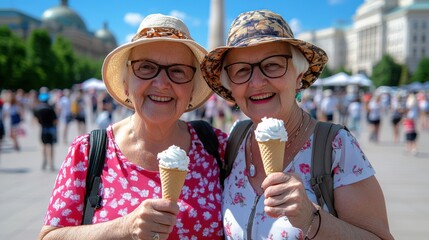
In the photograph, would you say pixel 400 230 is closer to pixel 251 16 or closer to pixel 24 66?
pixel 251 16

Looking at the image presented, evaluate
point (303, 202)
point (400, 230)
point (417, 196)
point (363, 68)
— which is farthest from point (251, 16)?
point (363, 68)

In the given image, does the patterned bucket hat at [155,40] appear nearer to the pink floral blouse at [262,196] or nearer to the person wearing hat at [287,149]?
the person wearing hat at [287,149]

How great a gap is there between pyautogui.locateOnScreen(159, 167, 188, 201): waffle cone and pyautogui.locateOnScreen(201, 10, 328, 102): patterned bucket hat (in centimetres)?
72

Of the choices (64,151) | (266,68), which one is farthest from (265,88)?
(64,151)

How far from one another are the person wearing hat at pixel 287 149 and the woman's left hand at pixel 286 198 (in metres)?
0.01

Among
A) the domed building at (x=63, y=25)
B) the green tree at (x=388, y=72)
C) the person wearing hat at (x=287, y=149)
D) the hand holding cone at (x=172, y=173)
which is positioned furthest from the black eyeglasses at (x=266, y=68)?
the domed building at (x=63, y=25)

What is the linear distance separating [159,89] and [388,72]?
312 ft

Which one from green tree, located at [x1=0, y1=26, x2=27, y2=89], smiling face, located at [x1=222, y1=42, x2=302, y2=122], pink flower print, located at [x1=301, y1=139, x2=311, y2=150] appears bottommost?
pink flower print, located at [x1=301, y1=139, x2=311, y2=150]

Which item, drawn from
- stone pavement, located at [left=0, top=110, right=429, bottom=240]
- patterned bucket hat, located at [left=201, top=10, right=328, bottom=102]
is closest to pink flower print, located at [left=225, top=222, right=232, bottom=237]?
patterned bucket hat, located at [left=201, top=10, right=328, bottom=102]

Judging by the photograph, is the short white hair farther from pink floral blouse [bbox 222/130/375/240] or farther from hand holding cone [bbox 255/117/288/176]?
hand holding cone [bbox 255/117/288/176]

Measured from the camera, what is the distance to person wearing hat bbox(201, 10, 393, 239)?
2088 millimetres

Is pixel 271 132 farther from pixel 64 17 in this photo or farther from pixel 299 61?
pixel 64 17

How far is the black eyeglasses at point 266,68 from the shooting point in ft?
7.41

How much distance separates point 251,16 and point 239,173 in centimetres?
87
